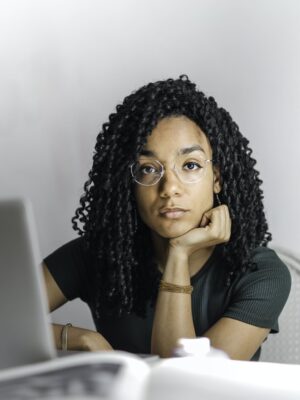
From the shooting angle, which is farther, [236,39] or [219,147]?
[236,39]

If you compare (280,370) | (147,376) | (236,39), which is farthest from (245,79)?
(147,376)

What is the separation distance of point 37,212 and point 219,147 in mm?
658

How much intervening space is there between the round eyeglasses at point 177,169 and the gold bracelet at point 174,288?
0.19 metres

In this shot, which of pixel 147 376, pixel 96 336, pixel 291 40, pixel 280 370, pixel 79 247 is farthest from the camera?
pixel 291 40

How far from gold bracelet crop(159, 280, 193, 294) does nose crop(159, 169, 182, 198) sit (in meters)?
0.17

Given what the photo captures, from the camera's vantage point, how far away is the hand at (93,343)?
4.14 ft

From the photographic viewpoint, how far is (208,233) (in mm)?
1335

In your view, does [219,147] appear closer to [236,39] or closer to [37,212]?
[236,39]

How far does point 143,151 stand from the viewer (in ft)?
4.33

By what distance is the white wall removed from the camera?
1703mm

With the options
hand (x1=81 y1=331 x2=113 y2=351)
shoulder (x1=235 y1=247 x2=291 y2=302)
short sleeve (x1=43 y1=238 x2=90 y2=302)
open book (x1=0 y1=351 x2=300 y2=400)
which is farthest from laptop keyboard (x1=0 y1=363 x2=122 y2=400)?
short sleeve (x1=43 y1=238 x2=90 y2=302)

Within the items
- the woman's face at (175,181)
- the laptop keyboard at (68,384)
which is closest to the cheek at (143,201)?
the woman's face at (175,181)

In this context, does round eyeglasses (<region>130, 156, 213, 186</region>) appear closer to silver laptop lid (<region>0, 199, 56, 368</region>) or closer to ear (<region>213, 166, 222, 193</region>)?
ear (<region>213, 166, 222, 193</region>)

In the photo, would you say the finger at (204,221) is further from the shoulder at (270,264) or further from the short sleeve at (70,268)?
the short sleeve at (70,268)
